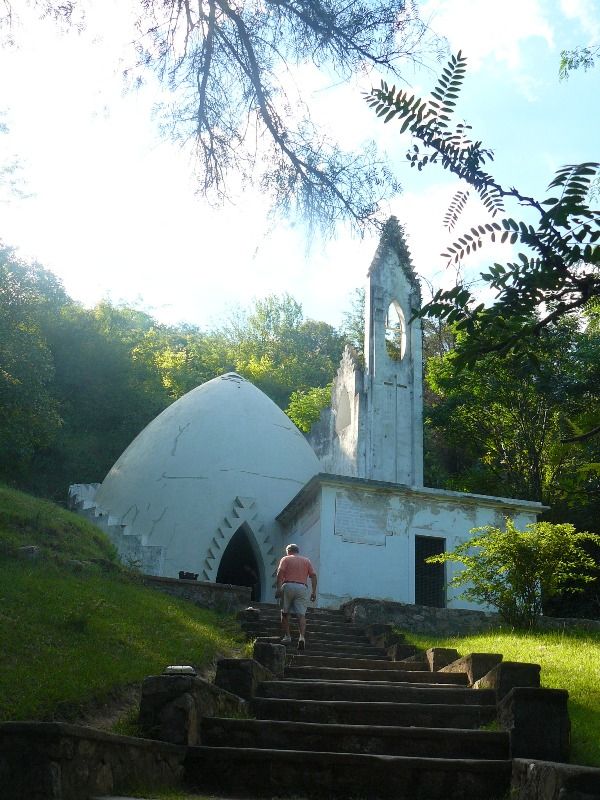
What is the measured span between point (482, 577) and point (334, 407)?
579 inches

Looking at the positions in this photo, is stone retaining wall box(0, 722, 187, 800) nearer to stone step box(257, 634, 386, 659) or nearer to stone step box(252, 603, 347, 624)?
stone step box(257, 634, 386, 659)

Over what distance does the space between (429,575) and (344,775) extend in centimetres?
1262

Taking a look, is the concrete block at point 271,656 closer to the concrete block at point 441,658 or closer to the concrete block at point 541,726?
the concrete block at point 441,658

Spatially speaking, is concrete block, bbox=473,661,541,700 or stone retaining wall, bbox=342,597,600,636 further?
stone retaining wall, bbox=342,597,600,636

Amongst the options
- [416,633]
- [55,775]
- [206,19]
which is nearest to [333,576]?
[416,633]

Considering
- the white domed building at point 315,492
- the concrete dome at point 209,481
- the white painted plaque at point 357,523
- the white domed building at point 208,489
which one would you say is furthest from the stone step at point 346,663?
the concrete dome at point 209,481

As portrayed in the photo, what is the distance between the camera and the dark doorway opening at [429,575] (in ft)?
58.5

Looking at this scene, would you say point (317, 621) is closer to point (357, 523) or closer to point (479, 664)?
point (357, 523)

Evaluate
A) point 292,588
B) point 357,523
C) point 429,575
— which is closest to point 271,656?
point 292,588

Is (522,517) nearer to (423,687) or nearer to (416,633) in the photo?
(416,633)

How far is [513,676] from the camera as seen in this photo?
23.2ft

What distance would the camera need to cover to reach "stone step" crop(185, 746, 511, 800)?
18.4 ft

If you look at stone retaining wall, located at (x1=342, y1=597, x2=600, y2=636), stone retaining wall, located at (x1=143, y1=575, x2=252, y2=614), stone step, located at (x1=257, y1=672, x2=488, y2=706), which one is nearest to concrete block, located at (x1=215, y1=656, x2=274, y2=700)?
stone step, located at (x1=257, y1=672, x2=488, y2=706)

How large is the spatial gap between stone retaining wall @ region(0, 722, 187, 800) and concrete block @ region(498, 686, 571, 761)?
258cm
